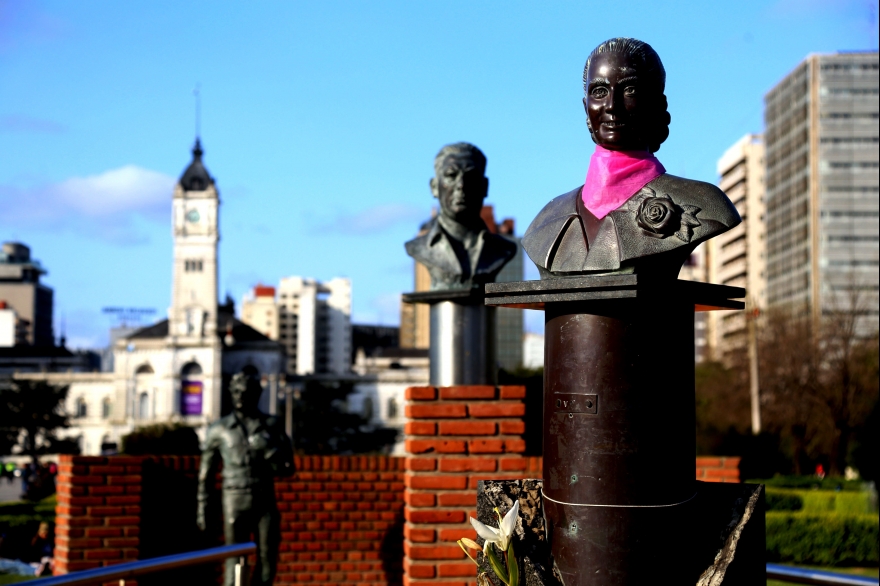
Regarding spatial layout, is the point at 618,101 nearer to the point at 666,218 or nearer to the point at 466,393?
the point at 666,218

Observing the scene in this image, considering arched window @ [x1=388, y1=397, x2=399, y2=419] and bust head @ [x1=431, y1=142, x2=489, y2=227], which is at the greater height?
bust head @ [x1=431, y1=142, x2=489, y2=227]

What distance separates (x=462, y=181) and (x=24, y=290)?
16352 centimetres

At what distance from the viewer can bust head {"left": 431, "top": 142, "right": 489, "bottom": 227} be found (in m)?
8.06

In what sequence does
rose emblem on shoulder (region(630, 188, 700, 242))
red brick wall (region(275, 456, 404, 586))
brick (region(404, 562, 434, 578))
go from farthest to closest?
1. red brick wall (region(275, 456, 404, 586))
2. brick (region(404, 562, 434, 578))
3. rose emblem on shoulder (region(630, 188, 700, 242))

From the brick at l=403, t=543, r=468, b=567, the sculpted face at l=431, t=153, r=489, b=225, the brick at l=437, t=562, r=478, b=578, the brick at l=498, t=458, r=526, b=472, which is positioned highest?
the sculpted face at l=431, t=153, r=489, b=225

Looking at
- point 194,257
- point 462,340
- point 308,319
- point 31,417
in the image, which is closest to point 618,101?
point 462,340

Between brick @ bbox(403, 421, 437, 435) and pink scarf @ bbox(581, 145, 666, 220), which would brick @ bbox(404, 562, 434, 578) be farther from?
pink scarf @ bbox(581, 145, 666, 220)

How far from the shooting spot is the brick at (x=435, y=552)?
6121mm

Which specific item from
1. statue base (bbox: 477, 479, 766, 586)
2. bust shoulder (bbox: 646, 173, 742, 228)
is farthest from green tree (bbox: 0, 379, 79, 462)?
bust shoulder (bbox: 646, 173, 742, 228)

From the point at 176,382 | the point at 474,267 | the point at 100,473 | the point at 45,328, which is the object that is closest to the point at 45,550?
the point at 100,473

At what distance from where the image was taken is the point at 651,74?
11.8 feet

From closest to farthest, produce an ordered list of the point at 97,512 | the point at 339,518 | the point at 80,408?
the point at 97,512 → the point at 339,518 → the point at 80,408

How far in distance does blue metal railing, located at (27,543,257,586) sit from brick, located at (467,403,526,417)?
144 centimetres

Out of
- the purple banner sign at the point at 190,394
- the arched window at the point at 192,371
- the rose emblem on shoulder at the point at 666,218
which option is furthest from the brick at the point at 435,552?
the arched window at the point at 192,371
